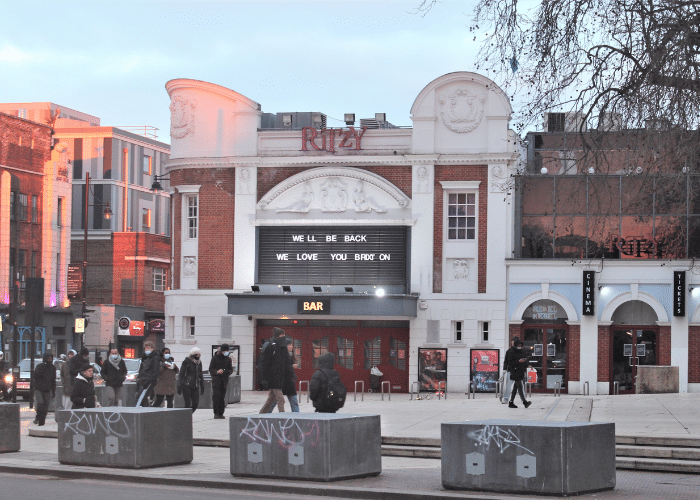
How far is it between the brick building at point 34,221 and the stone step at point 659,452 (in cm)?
4200

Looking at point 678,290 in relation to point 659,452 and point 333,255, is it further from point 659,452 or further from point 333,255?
point 659,452

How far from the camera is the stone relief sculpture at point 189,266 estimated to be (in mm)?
39906

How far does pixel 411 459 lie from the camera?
55.7ft

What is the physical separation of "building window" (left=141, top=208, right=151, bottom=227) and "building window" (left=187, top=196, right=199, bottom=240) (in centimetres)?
3881

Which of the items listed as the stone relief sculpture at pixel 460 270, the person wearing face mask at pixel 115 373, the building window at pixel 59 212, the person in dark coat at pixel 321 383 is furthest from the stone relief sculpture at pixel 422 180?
the building window at pixel 59 212

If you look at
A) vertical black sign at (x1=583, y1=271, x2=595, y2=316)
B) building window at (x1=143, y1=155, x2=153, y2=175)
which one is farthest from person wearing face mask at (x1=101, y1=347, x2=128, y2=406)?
building window at (x1=143, y1=155, x2=153, y2=175)

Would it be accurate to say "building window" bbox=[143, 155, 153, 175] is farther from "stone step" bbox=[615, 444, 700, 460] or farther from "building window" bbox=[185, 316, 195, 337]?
"stone step" bbox=[615, 444, 700, 460]

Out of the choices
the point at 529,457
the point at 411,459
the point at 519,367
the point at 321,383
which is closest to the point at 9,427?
the point at 321,383

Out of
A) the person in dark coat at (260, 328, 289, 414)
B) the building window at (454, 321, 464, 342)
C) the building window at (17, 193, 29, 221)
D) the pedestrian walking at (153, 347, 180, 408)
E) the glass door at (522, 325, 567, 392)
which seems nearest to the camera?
the person in dark coat at (260, 328, 289, 414)

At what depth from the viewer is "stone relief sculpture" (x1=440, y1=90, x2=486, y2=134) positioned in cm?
3791

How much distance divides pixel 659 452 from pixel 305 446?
587 centimetres

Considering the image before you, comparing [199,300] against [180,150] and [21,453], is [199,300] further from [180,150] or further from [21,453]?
[21,453]

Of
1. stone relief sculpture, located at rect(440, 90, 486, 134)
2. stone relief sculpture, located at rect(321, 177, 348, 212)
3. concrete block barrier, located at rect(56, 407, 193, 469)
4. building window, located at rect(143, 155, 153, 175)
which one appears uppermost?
building window, located at rect(143, 155, 153, 175)

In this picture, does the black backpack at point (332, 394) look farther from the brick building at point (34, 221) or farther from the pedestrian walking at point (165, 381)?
the brick building at point (34, 221)
